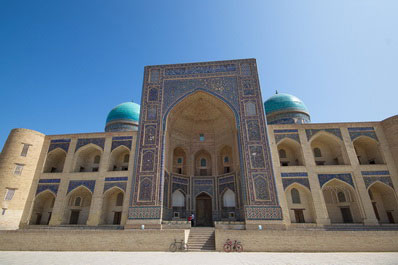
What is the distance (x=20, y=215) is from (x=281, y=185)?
14640 mm

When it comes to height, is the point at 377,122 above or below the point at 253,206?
above

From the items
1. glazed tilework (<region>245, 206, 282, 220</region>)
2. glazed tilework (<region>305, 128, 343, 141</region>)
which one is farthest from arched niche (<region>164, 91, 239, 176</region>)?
glazed tilework (<region>305, 128, 343, 141</region>)

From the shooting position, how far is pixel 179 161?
16516 mm

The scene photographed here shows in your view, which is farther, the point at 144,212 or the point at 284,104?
the point at 284,104

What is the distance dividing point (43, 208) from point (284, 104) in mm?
19407

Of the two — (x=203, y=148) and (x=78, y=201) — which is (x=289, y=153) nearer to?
(x=203, y=148)

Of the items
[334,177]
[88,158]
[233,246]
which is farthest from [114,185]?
[334,177]

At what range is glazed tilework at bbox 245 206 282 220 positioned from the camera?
11062 millimetres

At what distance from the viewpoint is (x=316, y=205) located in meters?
11.8

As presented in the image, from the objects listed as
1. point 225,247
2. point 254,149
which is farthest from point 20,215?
point 254,149

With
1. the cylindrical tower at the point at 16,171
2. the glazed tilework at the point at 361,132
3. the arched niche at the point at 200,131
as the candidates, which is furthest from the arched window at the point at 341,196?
the cylindrical tower at the point at 16,171

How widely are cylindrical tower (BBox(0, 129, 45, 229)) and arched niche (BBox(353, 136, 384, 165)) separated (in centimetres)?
1972

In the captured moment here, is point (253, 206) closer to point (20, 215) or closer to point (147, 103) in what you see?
point (147, 103)

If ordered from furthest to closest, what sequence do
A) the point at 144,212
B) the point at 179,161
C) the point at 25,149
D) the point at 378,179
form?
the point at 179,161 → the point at 25,149 → the point at 378,179 → the point at 144,212
